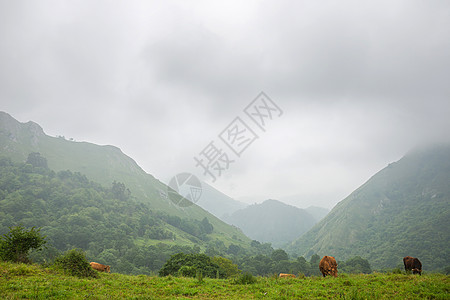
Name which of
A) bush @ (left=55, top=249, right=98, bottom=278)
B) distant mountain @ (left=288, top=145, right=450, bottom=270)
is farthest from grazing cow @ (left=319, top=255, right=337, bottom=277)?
distant mountain @ (left=288, top=145, right=450, bottom=270)

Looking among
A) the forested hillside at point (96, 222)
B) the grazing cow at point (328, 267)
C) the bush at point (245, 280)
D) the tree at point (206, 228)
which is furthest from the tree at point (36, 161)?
the grazing cow at point (328, 267)

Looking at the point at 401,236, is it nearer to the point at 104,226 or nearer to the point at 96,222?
the point at 104,226

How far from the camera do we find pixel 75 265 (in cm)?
1520

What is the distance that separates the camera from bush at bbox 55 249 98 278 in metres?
14.9

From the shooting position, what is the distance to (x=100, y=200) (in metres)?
156

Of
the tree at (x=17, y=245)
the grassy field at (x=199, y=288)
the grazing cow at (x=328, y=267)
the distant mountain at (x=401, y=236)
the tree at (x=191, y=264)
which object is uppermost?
the tree at (x=17, y=245)

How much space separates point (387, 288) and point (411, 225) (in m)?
207

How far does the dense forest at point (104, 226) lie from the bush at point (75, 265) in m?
64.8

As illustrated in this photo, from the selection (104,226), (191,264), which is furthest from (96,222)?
(191,264)

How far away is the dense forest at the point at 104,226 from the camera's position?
285ft

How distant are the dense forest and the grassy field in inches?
2691

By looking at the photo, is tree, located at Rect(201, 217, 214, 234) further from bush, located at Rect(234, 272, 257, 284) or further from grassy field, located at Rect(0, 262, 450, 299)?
grassy field, located at Rect(0, 262, 450, 299)

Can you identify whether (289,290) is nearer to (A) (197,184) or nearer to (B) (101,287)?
(B) (101,287)

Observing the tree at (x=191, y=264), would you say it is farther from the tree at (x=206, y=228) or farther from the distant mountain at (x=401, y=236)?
the tree at (x=206, y=228)
